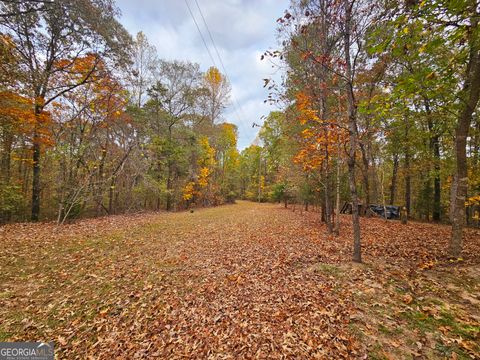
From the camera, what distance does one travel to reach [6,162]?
10992 millimetres

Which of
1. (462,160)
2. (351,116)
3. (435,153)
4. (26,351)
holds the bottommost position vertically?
(26,351)

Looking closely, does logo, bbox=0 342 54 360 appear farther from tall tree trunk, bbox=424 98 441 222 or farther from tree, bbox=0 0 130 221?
tall tree trunk, bbox=424 98 441 222

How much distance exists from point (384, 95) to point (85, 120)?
1467 centimetres

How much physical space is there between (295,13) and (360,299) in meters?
8.25

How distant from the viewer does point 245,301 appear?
349cm

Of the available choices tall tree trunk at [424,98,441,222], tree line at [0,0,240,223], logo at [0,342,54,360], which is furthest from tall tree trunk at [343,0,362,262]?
tree line at [0,0,240,223]

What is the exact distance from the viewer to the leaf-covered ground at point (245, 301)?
98.9 inches

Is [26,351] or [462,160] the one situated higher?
[462,160]

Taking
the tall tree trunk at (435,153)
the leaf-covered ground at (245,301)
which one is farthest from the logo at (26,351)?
the tall tree trunk at (435,153)

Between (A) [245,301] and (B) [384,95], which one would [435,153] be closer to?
(B) [384,95]

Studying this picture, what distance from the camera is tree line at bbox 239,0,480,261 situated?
3328 mm

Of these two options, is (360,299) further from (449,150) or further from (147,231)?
(449,150)

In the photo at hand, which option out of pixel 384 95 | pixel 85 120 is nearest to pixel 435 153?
pixel 384 95

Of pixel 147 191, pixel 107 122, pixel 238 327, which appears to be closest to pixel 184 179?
pixel 147 191
